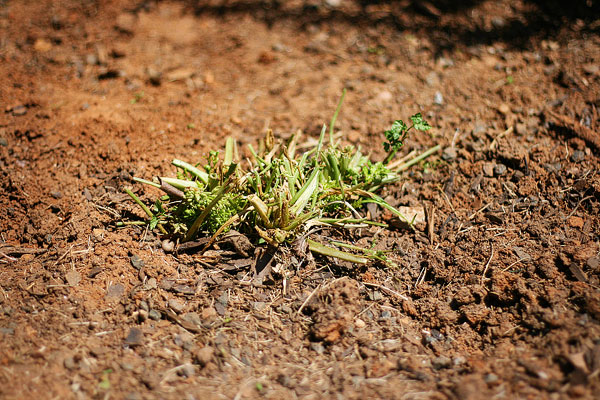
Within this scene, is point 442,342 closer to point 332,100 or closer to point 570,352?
point 570,352

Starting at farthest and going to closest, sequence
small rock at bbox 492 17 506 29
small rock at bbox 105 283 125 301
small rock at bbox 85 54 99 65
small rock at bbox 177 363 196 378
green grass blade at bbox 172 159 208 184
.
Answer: small rock at bbox 492 17 506 29
small rock at bbox 85 54 99 65
green grass blade at bbox 172 159 208 184
small rock at bbox 105 283 125 301
small rock at bbox 177 363 196 378

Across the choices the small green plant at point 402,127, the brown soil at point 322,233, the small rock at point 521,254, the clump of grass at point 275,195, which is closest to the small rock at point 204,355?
the brown soil at point 322,233

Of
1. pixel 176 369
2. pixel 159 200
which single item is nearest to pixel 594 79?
pixel 159 200

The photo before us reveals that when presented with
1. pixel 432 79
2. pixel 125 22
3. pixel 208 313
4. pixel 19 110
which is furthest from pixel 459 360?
pixel 125 22

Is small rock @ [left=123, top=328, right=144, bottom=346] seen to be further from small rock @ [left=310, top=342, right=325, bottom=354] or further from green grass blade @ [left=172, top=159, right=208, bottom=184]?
green grass blade @ [left=172, top=159, right=208, bottom=184]

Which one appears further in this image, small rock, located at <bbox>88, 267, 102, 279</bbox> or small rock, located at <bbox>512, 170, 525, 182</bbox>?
small rock, located at <bbox>512, 170, 525, 182</bbox>

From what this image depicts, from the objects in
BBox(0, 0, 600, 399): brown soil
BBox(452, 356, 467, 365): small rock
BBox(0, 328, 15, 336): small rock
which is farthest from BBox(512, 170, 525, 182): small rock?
BBox(0, 328, 15, 336): small rock

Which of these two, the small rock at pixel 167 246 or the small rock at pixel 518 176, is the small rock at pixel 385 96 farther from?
the small rock at pixel 167 246
